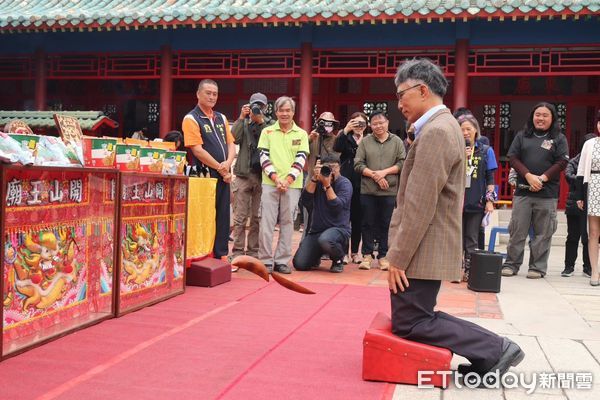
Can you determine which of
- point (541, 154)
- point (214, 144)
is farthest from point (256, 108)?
point (541, 154)

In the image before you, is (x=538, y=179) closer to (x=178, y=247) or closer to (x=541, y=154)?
(x=541, y=154)

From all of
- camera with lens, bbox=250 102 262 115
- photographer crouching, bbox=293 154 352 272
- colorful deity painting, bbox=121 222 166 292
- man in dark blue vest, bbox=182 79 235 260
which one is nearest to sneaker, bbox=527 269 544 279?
photographer crouching, bbox=293 154 352 272

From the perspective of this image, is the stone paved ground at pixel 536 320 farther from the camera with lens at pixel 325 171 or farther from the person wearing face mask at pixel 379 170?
the camera with lens at pixel 325 171

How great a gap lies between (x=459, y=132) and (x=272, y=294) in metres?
2.74

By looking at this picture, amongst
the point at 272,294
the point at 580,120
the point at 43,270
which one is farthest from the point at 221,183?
the point at 580,120

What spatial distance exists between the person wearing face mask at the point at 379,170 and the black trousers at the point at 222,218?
1411 millimetres

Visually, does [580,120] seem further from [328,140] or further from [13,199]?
[13,199]

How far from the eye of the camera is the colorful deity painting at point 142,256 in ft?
15.3

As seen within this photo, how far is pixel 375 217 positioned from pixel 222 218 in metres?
1.65

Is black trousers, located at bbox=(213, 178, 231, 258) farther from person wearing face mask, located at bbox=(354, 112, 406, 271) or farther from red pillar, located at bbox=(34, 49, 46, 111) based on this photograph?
red pillar, located at bbox=(34, 49, 46, 111)

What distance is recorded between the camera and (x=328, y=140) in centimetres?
777

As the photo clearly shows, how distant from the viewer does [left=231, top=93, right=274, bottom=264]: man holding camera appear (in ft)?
23.4

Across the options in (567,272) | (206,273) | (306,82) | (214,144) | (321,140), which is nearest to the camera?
(206,273)

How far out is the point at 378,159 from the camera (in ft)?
23.2
